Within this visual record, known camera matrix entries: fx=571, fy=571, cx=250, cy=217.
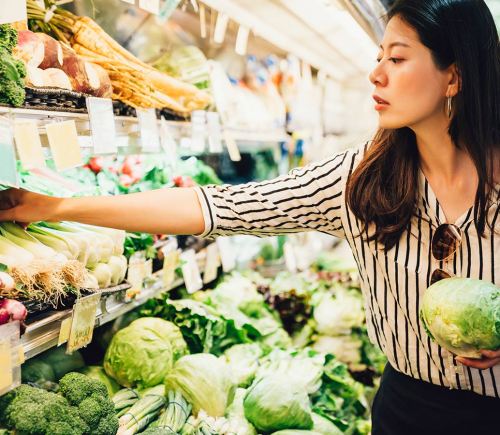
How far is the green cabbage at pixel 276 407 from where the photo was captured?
215 cm

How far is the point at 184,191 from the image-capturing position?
5.54ft

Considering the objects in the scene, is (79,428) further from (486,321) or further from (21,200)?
(486,321)

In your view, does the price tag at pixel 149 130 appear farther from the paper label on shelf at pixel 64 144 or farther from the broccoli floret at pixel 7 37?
the broccoli floret at pixel 7 37

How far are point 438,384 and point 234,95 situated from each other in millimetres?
2202

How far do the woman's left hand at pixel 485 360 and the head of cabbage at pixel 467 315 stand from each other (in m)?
0.01

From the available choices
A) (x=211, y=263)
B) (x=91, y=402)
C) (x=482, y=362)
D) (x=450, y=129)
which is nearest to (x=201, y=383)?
(x=91, y=402)

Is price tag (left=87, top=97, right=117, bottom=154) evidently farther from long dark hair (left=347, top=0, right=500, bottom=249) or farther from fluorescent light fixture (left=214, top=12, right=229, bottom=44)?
fluorescent light fixture (left=214, top=12, right=229, bottom=44)

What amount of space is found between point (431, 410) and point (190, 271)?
56.6 inches

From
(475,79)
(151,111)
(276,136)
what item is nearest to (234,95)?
(276,136)

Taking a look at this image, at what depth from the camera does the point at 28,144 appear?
4.60ft

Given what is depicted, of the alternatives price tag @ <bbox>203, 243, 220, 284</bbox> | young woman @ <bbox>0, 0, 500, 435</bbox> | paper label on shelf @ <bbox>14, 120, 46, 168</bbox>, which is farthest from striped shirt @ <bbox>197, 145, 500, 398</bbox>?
price tag @ <bbox>203, 243, 220, 284</bbox>

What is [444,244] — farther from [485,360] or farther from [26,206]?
[26,206]

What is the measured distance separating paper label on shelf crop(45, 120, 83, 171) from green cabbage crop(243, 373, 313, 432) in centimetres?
117

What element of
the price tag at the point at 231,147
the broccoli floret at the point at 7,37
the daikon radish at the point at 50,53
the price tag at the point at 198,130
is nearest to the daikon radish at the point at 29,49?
the daikon radish at the point at 50,53
